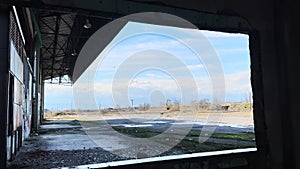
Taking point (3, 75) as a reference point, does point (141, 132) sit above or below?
below

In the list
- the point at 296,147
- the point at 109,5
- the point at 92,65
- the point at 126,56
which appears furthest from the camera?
the point at 92,65

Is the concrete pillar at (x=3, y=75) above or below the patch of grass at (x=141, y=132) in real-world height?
above

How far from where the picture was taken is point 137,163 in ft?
5.22

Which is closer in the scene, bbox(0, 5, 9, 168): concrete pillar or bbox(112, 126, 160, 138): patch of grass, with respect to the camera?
bbox(0, 5, 9, 168): concrete pillar

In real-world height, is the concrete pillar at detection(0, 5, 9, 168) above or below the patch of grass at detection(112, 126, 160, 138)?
above

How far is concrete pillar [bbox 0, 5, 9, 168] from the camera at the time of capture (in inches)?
49.5

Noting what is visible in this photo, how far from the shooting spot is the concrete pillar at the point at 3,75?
4.12 ft

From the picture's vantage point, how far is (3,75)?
1.30 meters

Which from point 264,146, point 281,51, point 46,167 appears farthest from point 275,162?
point 46,167

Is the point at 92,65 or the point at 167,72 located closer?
the point at 167,72

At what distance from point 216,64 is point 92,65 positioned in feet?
27.2

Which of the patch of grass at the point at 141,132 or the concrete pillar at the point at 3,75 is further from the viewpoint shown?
the patch of grass at the point at 141,132

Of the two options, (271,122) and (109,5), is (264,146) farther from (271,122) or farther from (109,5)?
(109,5)

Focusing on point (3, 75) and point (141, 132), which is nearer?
point (3, 75)
